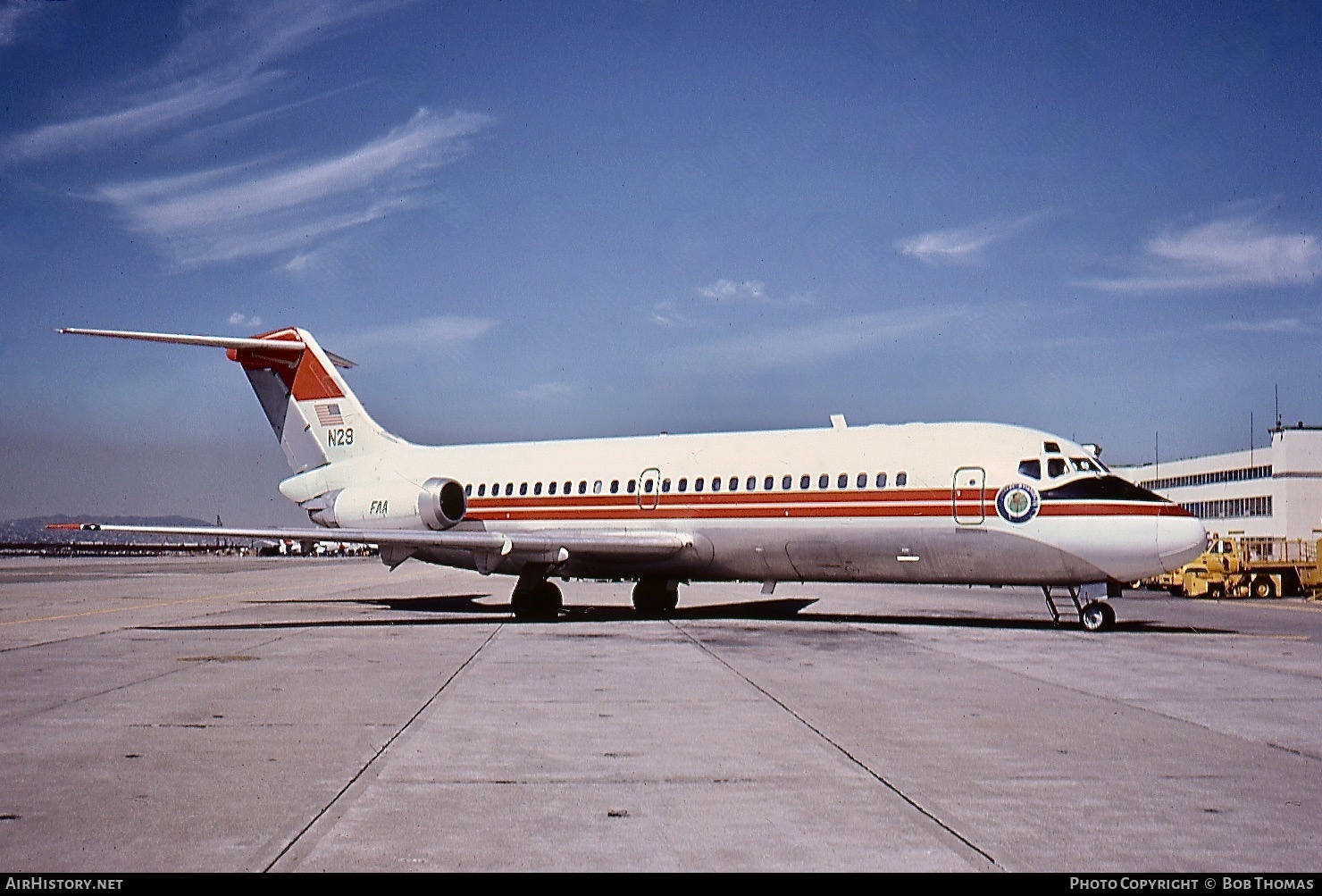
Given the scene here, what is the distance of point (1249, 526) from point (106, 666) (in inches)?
2542

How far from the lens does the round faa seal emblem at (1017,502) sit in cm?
1736

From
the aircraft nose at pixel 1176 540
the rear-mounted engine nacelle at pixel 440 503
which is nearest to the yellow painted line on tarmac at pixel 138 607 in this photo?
the rear-mounted engine nacelle at pixel 440 503

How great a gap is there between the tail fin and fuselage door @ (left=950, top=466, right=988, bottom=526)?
44.5ft

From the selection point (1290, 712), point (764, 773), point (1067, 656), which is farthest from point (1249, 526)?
point (764, 773)

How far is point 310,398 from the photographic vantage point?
25.9 meters

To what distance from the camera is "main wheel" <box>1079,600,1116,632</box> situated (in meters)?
17.5

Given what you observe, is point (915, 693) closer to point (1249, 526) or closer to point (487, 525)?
point (487, 525)

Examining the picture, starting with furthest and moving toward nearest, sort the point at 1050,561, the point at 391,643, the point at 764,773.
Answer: the point at 1050,561
the point at 391,643
the point at 764,773

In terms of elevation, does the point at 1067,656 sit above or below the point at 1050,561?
below

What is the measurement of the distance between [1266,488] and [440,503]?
54.3 metres

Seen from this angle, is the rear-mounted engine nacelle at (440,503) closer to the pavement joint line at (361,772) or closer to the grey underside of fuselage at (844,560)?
the grey underside of fuselage at (844,560)

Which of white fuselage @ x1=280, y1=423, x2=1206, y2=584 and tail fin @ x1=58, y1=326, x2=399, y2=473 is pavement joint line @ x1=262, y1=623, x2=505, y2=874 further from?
tail fin @ x1=58, y1=326, x2=399, y2=473

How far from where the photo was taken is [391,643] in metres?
15.5

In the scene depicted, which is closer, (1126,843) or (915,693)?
(1126,843)
